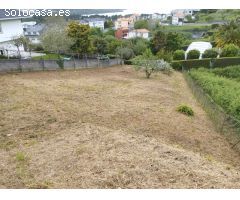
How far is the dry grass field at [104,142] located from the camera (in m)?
5.11

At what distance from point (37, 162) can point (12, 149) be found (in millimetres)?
1047

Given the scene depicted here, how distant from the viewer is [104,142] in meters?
6.95

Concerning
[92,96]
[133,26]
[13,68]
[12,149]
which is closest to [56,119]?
[12,149]

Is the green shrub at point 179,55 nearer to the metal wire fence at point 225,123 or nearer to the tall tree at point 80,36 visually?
the tall tree at point 80,36

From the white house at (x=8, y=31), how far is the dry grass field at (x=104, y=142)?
30.4 feet

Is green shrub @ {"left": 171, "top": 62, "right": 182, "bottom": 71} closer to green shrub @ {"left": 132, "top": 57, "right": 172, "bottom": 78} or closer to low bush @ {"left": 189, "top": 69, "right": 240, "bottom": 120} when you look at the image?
green shrub @ {"left": 132, "top": 57, "right": 172, "bottom": 78}

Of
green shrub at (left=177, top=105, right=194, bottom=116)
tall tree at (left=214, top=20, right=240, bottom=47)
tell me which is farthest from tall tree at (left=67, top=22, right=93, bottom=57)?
green shrub at (left=177, top=105, right=194, bottom=116)

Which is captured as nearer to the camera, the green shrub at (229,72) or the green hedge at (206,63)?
the green shrub at (229,72)

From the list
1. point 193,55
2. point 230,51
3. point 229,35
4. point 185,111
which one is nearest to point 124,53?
point 193,55

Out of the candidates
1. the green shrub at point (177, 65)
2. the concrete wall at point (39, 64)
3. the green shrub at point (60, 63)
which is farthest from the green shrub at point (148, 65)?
the green shrub at point (177, 65)

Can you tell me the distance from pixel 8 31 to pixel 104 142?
18.5 metres

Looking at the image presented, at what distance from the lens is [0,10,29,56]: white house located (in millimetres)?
21469

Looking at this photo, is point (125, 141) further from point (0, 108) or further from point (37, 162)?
point (0, 108)

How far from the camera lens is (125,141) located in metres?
7.09
